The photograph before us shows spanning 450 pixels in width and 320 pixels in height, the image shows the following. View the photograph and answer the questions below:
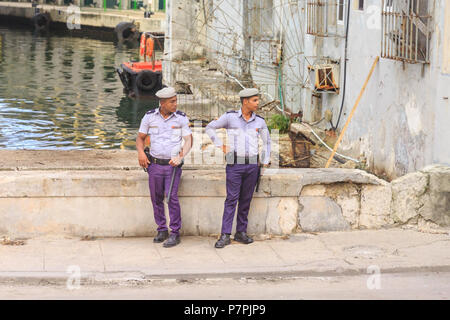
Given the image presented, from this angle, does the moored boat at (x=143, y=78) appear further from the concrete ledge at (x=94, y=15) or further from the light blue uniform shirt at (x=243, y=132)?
the concrete ledge at (x=94, y=15)

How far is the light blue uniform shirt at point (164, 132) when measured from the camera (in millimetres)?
Result: 8430

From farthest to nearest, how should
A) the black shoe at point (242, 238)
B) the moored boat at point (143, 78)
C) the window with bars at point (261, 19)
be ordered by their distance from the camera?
the moored boat at point (143, 78) → the window with bars at point (261, 19) → the black shoe at point (242, 238)

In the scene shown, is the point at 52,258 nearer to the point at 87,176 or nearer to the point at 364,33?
the point at 87,176

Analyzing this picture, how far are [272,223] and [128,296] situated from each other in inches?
94.8

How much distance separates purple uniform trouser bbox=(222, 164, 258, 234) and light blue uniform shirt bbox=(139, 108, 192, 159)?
619mm

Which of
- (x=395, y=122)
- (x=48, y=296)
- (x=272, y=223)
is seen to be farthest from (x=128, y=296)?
(x=395, y=122)

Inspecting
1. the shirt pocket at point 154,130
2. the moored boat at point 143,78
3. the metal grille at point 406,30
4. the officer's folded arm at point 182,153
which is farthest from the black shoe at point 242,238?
the moored boat at point 143,78

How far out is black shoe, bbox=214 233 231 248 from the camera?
27.9 ft

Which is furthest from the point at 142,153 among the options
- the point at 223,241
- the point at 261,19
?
the point at 261,19

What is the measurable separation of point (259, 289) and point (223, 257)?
0.92 meters

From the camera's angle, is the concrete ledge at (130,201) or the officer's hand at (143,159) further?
the concrete ledge at (130,201)

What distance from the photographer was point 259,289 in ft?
24.2

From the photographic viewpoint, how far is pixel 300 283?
25.0 ft

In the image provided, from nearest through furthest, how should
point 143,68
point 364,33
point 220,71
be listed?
point 364,33 < point 220,71 < point 143,68
